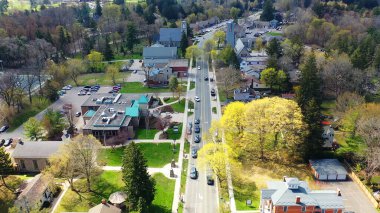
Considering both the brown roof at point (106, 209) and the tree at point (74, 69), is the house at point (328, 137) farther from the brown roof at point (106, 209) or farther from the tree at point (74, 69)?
the tree at point (74, 69)

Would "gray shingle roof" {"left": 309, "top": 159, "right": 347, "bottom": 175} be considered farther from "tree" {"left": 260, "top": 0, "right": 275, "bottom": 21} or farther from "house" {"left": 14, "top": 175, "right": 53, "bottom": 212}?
"tree" {"left": 260, "top": 0, "right": 275, "bottom": 21}

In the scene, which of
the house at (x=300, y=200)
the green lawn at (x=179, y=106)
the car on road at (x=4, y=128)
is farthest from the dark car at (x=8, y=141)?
the house at (x=300, y=200)

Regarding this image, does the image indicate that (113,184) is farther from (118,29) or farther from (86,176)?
(118,29)

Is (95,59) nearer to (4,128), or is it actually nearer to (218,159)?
(4,128)

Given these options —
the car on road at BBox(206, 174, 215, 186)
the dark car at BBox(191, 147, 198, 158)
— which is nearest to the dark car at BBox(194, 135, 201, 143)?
the dark car at BBox(191, 147, 198, 158)

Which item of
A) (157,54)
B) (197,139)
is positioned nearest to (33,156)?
(197,139)

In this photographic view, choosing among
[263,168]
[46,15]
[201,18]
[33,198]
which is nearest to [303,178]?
[263,168]
